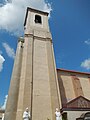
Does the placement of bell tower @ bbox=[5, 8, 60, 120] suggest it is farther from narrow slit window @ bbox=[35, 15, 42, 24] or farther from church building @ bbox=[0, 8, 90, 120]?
narrow slit window @ bbox=[35, 15, 42, 24]

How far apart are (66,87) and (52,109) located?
21.3ft

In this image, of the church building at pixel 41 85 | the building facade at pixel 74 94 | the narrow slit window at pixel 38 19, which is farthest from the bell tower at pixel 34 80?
the narrow slit window at pixel 38 19

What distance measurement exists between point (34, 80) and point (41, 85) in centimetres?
95

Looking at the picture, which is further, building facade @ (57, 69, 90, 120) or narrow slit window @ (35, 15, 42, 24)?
narrow slit window @ (35, 15, 42, 24)

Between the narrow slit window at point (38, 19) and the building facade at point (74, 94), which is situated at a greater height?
the narrow slit window at point (38, 19)

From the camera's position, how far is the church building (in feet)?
Answer: 45.1

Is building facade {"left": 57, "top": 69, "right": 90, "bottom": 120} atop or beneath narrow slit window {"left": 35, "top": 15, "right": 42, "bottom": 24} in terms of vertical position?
beneath

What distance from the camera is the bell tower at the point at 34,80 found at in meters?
13.8

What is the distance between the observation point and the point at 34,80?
618 inches

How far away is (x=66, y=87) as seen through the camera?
2022 cm

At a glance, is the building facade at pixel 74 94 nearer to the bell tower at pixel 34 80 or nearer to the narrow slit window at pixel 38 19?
the bell tower at pixel 34 80

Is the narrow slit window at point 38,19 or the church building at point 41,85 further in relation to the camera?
the narrow slit window at point 38,19

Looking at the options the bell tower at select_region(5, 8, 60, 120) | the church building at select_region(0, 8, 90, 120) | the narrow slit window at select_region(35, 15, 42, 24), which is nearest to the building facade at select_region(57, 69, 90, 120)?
the church building at select_region(0, 8, 90, 120)

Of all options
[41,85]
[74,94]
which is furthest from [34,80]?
[74,94]
